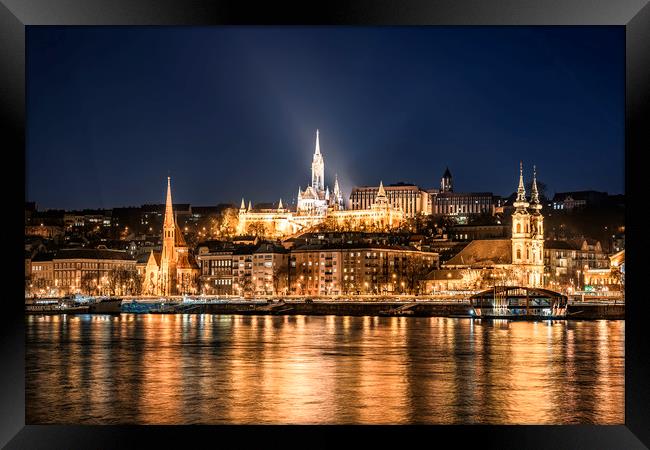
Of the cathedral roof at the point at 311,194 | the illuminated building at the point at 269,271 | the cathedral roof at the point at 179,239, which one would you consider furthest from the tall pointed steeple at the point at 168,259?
the cathedral roof at the point at 311,194

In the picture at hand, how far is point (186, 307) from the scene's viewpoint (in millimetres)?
33844

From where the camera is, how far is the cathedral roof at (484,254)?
3903 cm

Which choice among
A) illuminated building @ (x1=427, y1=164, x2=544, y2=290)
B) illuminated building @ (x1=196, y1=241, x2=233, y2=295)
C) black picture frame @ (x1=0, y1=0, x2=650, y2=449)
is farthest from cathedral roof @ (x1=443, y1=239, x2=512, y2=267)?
black picture frame @ (x1=0, y1=0, x2=650, y2=449)

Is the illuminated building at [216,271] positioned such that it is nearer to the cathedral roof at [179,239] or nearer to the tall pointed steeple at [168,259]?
the cathedral roof at [179,239]

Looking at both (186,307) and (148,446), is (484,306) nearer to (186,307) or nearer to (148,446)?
(186,307)

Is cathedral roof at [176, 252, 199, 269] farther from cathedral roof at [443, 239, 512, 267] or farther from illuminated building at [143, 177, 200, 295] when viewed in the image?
cathedral roof at [443, 239, 512, 267]

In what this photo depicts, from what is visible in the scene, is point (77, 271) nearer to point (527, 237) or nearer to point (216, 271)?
point (216, 271)

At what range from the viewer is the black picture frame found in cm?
521
